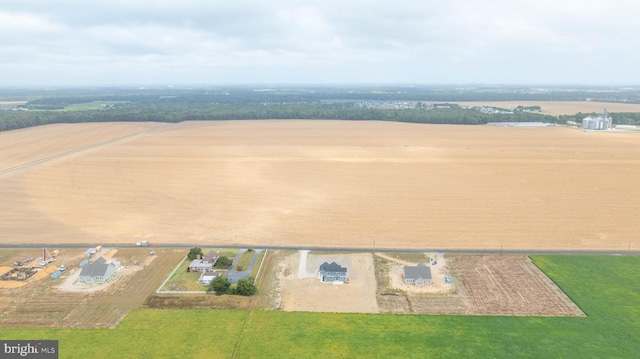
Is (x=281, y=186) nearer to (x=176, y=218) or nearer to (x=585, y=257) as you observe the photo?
(x=176, y=218)

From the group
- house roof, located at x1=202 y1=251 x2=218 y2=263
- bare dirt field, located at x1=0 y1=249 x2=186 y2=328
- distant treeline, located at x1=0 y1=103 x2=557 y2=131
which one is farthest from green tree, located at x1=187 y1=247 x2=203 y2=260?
distant treeline, located at x1=0 y1=103 x2=557 y2=131

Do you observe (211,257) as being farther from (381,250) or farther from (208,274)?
(381,250)

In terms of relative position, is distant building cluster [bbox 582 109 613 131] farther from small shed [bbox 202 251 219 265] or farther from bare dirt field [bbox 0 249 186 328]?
bare dirt field [bbox 0 249 186 328]

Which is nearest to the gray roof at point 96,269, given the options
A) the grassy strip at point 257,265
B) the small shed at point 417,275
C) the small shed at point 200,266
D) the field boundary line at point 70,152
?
the small shed at point 200,266

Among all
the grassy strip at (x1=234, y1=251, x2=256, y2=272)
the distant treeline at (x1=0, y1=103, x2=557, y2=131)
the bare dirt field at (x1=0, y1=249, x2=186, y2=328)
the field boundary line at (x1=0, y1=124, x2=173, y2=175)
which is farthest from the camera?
the distant treeline at (x1=0, y1=103, x2=557, y2=131)

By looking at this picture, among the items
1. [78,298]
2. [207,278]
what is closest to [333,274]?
[207,278]

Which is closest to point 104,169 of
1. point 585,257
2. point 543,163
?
point 585,257
